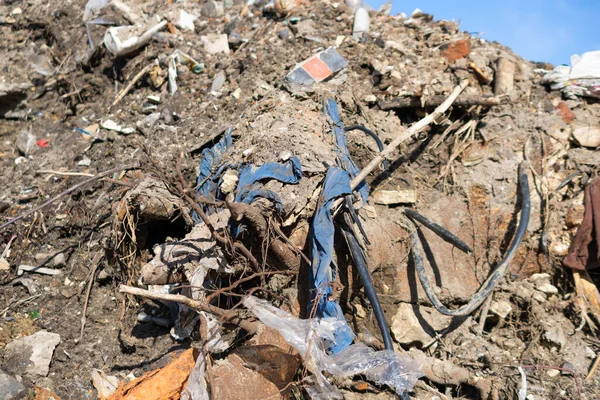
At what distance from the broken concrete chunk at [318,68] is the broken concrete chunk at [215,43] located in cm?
138

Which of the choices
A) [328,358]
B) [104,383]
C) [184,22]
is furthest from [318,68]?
[104,383]

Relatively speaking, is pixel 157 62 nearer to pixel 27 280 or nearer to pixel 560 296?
pixel 27 280

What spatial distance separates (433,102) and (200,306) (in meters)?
3.19

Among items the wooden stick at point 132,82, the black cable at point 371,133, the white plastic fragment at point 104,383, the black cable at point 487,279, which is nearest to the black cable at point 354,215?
the black cable at point 487,279

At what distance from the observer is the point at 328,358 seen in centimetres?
317

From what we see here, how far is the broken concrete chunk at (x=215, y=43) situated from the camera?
6.09 metres

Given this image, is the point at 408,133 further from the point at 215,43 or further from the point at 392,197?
the point at 215,43

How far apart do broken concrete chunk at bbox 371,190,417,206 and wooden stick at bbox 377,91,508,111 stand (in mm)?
975

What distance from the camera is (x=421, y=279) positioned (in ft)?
13.4

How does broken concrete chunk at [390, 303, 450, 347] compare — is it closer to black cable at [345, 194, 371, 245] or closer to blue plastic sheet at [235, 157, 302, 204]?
black cable at [345, 194, 371, 245]

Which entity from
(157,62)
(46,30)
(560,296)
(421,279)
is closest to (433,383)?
(421,279)

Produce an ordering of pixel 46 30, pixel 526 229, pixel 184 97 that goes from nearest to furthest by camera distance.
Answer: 1. pixel 526 229
2. pixel 184 97
3. pixel 46 30

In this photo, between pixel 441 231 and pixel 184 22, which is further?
pixel 184 22

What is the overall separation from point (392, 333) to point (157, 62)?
400 cm
